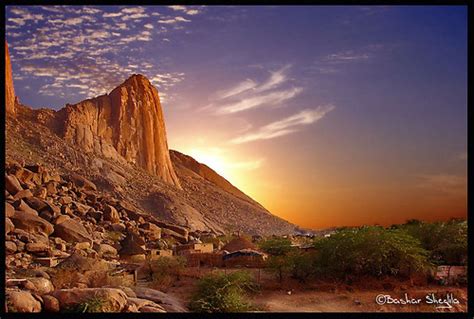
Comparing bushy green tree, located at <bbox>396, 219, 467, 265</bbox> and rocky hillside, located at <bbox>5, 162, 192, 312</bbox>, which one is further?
bushy green tree, located at <bbox>396, 219, 467, 265</bbox>

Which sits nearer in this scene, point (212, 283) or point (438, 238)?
point (212, 283)

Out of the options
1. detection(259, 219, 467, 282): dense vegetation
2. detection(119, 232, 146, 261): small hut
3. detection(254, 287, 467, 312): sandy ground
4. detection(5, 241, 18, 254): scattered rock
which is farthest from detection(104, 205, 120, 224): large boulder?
detection(254, 287, 467, 312): sandy ground

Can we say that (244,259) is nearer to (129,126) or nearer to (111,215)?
(111,215)

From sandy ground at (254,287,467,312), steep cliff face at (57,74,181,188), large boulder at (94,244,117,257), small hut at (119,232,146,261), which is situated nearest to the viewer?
sandy ground at (254,287,467,312)

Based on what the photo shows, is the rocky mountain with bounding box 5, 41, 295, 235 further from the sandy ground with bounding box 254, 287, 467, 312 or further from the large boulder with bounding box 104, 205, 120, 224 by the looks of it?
the sandy ground with bounding box 254, 287, 467, 312
